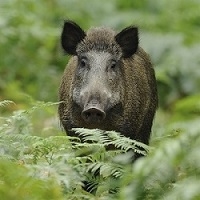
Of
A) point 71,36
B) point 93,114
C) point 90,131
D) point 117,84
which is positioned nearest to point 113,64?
point 117,84

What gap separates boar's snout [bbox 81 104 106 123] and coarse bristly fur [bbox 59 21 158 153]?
281mm

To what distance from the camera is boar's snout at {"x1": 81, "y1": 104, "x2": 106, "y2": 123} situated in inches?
332

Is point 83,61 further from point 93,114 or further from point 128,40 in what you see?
point 93,114

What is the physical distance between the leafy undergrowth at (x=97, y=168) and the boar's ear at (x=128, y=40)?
1353mm

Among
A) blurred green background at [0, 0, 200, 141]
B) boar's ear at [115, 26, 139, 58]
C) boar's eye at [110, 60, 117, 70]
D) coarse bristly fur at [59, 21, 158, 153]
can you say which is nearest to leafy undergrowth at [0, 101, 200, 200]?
coarse bristly fur at [59, 21, 158, 153]

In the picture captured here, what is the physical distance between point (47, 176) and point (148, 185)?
0.76 metres

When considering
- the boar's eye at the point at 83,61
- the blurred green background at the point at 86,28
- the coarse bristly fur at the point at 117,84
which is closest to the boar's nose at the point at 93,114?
the coarse bristly fur at the point at 117,84

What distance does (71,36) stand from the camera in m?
9.57

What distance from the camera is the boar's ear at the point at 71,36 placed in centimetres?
950

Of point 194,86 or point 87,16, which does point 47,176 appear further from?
point 87,16

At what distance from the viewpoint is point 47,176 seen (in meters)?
6.69

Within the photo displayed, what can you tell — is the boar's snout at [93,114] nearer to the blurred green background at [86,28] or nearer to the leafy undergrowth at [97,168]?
the leafy undergrowth at [97,168]

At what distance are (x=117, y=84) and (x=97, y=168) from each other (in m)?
2.34

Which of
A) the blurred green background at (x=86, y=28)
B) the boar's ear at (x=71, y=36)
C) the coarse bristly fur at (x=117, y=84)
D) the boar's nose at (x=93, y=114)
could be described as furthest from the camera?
the blurred green background at (x=86, y=28)
